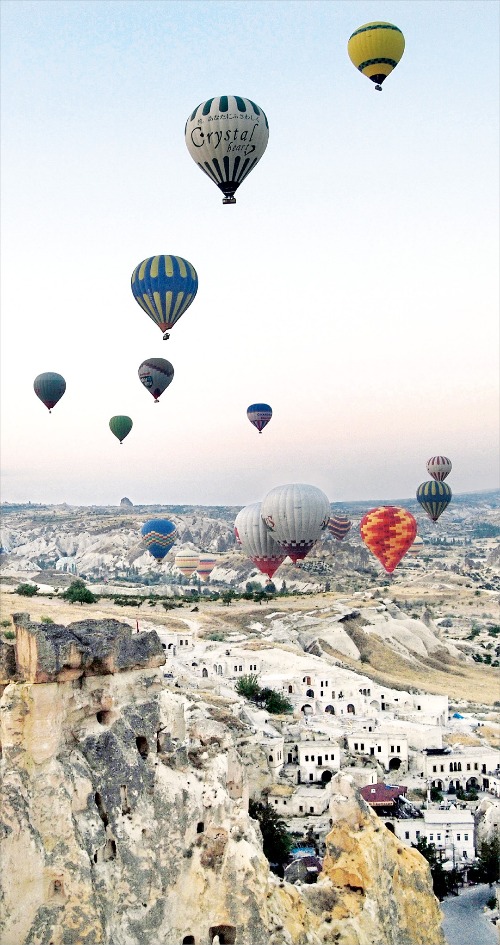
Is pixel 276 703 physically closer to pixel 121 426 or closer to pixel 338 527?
pixel 121 426

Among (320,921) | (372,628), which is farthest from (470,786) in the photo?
(372,628)

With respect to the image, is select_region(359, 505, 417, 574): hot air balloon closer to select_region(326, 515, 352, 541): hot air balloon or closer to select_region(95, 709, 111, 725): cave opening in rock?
select_region(326, 515, 352, 541): hot air balloon

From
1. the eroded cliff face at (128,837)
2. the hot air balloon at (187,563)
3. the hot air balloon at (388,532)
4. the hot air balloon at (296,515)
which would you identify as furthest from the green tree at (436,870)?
the hot air balloon at (187,563)

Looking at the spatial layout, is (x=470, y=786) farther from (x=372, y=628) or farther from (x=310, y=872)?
(x=372, y=628)

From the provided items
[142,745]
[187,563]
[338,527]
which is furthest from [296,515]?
[187,563]

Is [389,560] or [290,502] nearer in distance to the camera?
[290,502]
